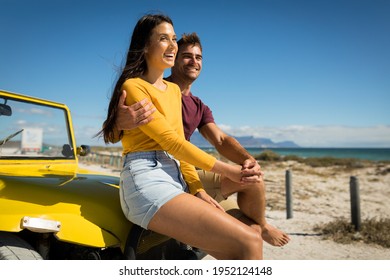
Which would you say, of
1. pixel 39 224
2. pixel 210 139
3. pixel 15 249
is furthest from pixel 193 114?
pixel 15 249

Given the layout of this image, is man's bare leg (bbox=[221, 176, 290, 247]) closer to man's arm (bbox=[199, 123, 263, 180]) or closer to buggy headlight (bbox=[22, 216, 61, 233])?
man's arm (bbox=[199, 123, 263, 180])

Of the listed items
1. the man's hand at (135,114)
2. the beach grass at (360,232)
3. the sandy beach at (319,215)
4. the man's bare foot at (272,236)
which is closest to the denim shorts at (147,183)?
the man's hand at (135,114)

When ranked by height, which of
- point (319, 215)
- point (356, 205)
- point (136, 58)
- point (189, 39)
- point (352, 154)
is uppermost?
point (189, 39)

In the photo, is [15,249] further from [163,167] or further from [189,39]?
[189,39]

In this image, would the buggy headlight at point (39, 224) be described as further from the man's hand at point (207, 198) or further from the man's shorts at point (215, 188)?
the man's shorts at point (215, 188)

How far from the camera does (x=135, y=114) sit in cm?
173

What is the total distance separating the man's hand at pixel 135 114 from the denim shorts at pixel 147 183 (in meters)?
0.17

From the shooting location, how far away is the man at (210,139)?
180cm

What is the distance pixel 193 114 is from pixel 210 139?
0.84ft

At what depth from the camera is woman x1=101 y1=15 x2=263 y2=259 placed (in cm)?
155

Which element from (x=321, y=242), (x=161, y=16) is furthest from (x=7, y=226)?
(x=321, y=242)

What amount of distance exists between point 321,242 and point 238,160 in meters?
2.95

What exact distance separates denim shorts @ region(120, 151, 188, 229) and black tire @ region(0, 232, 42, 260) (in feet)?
1.71
